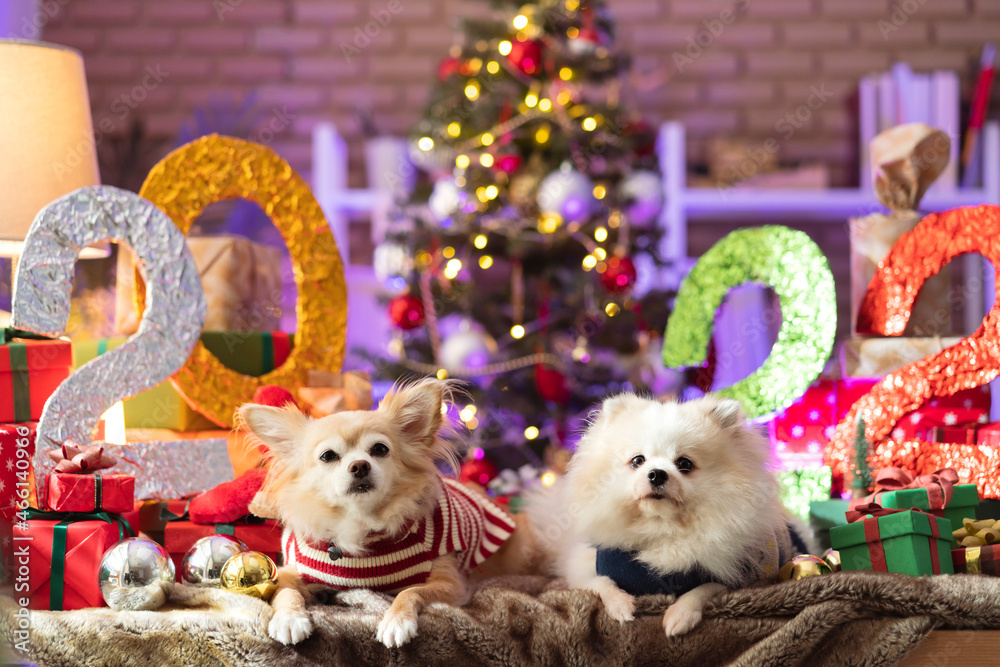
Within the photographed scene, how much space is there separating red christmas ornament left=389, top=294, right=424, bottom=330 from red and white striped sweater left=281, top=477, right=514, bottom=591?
143 cm

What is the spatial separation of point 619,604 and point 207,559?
Answer: 2.34 ft

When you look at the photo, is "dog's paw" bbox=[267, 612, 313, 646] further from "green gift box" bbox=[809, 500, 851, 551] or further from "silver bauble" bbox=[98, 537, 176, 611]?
"green gift box" bbox=[809, 500, 851, 551]

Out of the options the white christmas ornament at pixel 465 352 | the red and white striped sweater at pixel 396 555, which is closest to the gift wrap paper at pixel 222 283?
the red and white striped sweater at pixel 396 555

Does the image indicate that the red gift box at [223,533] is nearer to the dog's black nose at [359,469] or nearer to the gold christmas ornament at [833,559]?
the dog's black nose at [359,469]

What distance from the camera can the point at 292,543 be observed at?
1401 mm

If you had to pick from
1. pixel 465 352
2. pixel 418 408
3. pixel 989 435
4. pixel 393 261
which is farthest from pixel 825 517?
pixel 393 261

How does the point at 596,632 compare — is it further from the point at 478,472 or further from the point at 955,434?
the point at 478,472

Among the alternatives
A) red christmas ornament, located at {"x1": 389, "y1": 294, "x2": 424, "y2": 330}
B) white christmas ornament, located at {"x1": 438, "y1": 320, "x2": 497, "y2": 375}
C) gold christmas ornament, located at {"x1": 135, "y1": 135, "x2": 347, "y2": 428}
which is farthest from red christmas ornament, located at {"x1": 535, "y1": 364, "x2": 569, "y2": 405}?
gold christmas ornament, located at {"x1": 135, "y1": 135, "x2": 347, "y2": 428}

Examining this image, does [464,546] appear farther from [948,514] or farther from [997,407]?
[997,407]

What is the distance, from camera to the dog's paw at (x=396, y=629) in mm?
1147

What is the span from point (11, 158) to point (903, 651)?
1.93 metres

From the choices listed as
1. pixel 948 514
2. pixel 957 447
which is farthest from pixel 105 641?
pixel 957 447

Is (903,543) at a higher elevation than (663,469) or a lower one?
lower

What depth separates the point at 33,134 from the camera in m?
1.72
